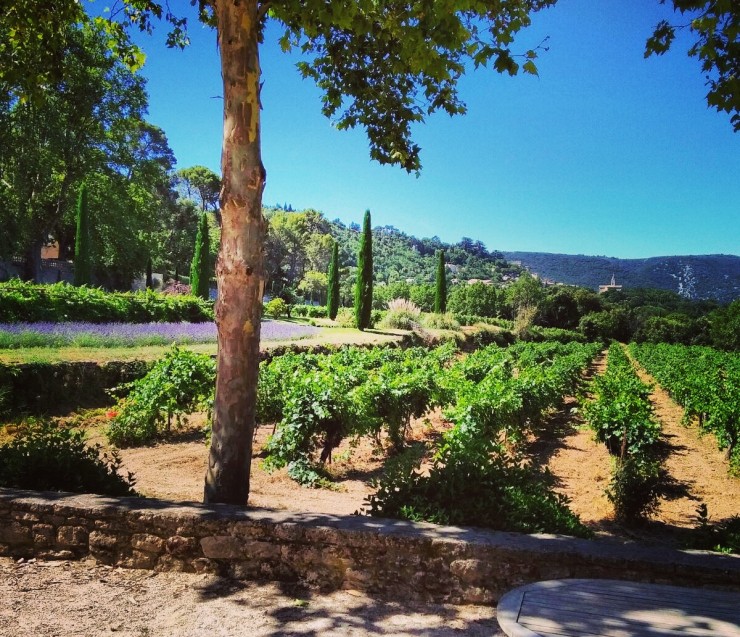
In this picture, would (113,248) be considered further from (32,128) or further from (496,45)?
(496,45)

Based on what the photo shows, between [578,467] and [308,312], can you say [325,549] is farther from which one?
[308,312]

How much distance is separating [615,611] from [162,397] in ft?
26.6

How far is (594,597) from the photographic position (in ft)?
6.78

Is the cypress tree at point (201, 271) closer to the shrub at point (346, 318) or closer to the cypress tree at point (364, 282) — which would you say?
the shrub at point (346, 318)

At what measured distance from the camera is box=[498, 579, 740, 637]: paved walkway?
5.84ft

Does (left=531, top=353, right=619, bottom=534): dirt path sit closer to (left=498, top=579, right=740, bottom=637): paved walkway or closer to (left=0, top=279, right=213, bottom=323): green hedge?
(left=498, top=579, right=740, bottom=637): paved walkway

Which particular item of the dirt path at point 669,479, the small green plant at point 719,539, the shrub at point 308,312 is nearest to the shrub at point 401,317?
the shrub at point 308,312

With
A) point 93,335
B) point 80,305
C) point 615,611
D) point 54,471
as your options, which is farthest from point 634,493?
point 80,305

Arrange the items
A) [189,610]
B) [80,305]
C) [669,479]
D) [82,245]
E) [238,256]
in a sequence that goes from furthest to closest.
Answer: [82,245]
[80,305]
[669,479]
[238,256]
[189,610]

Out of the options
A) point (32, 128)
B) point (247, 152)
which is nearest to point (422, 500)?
point (247, 152)

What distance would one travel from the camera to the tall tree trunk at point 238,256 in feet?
12.5

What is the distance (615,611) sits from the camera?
1921 millimetres

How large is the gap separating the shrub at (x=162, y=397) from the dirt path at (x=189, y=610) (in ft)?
17.2

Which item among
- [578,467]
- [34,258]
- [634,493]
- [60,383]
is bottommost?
[578,467]
